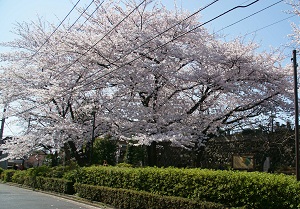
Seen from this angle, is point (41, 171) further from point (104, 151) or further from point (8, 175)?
point (8, 175)

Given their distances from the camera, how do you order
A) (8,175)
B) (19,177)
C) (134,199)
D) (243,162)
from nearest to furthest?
(134,199) < (243,162) < (19,177) < (8,175)

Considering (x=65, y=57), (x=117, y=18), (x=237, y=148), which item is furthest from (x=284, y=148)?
(x=65, y=57)

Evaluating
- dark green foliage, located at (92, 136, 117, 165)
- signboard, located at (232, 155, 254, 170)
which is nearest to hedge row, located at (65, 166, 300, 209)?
signboard, located at (232, 155, 254, 170)

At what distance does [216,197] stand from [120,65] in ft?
Answer: 29.4

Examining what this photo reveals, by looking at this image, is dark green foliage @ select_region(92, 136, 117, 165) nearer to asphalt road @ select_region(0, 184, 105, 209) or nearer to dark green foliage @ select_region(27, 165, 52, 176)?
dark green foliage @ select_region(27, 165, 52, 176)

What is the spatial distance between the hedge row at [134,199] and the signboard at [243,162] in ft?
21.6

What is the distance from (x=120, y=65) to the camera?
53.3 feet

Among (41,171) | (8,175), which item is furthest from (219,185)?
(8,175)

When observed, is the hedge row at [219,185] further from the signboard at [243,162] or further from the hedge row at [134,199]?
the signboard at [243,162]

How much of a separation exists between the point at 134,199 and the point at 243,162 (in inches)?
265

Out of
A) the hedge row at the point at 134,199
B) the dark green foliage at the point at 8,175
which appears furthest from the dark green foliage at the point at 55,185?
the dark green foliage at the point at 8,175

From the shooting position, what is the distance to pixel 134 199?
1184 centimetres

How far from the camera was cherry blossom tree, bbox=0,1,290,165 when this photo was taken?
628 inches

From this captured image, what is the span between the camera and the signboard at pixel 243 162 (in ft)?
51.7
